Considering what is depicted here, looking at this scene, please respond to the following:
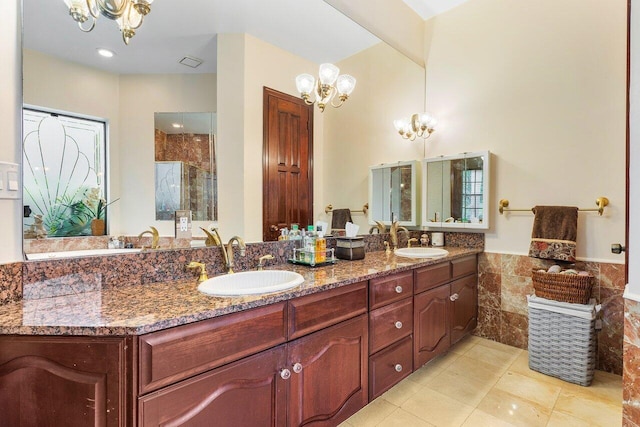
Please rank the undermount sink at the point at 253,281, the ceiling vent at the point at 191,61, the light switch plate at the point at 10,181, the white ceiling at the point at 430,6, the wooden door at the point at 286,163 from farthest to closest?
the white ceiling at the point at 430,6
the wooden door at the point at 286,163
the ceiling vent at the point at 191,61
the undermount sink at the point at 253,281
the light switch plate at the point at 10,181

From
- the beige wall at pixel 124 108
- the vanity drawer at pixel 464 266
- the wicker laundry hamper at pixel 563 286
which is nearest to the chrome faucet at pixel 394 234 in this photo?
the vanity drawer at pixel 464 266

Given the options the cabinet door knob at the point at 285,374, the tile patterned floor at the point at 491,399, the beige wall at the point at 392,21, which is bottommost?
the tile patterned floor at the point at 491,399

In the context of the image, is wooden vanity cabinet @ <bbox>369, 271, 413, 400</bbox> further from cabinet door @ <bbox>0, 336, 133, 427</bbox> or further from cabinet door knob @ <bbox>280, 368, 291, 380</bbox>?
cabinet door @ <bbox>0, 336, 133, 427</bbox>

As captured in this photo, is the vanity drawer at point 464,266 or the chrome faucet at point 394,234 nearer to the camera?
the vanity drawer at point 464,266

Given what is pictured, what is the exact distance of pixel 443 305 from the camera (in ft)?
7.08

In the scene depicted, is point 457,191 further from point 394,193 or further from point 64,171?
point 64,171

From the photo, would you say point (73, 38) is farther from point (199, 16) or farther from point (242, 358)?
point (242, 358)

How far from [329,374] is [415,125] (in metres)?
2.25

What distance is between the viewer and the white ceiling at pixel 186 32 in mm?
1194

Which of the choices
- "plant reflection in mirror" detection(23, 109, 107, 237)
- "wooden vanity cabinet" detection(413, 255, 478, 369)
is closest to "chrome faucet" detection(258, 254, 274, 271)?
"plant reflection in mirror" detection(23, 109, 107, 237)

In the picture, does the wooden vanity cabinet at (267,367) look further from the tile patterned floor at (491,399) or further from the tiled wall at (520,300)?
the tiled wall at (520,300)

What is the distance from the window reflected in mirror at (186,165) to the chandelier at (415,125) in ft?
5.80

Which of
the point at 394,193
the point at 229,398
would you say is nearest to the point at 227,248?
the point at 229,398

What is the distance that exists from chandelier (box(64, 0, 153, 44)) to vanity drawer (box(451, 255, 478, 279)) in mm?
2340
